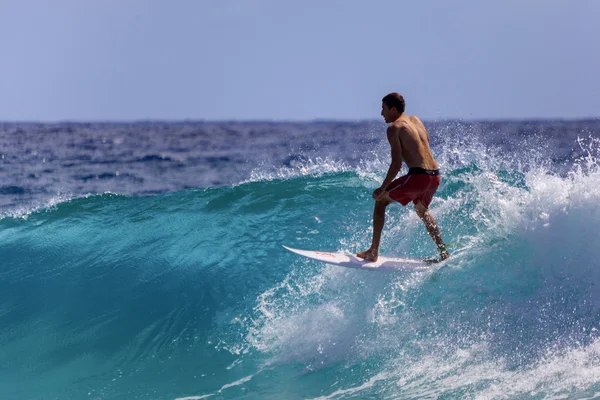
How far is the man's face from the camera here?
662cm

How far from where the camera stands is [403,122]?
6.58 m

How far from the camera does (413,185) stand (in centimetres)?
670

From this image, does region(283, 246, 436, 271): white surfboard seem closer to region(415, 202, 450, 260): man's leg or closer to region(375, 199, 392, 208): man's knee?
region(415, 202, 450, 260): man's leg

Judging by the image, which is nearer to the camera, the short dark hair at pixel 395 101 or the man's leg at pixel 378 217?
the short dark hair at pixel 395 101

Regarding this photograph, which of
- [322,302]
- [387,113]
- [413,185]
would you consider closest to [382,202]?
[413,185]

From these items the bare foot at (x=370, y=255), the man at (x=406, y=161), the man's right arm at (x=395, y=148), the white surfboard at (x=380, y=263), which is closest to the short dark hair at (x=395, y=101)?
the man at (x=406, y=161)

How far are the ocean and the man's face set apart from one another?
4.98 feet

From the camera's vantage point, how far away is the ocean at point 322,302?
6.45m

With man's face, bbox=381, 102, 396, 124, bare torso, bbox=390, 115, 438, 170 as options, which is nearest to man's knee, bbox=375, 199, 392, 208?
bare torso, bbox=390, 115, 438, 170

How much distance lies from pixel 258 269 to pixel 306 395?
9.08 feet

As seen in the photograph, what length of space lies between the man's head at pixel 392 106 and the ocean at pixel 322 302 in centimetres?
150

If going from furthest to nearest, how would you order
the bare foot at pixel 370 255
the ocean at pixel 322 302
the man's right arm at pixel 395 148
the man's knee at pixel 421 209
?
1. the bare foot at pixel 370 255
2. the man's knee at pixel 421 209
3. the man's right arm at pixel 395 148
4. the ocean at pixel 322 302

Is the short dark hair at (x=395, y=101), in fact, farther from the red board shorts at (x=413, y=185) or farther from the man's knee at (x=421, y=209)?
the man's knee at (x=421, y=209)

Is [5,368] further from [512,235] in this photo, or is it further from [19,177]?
[19,177]
